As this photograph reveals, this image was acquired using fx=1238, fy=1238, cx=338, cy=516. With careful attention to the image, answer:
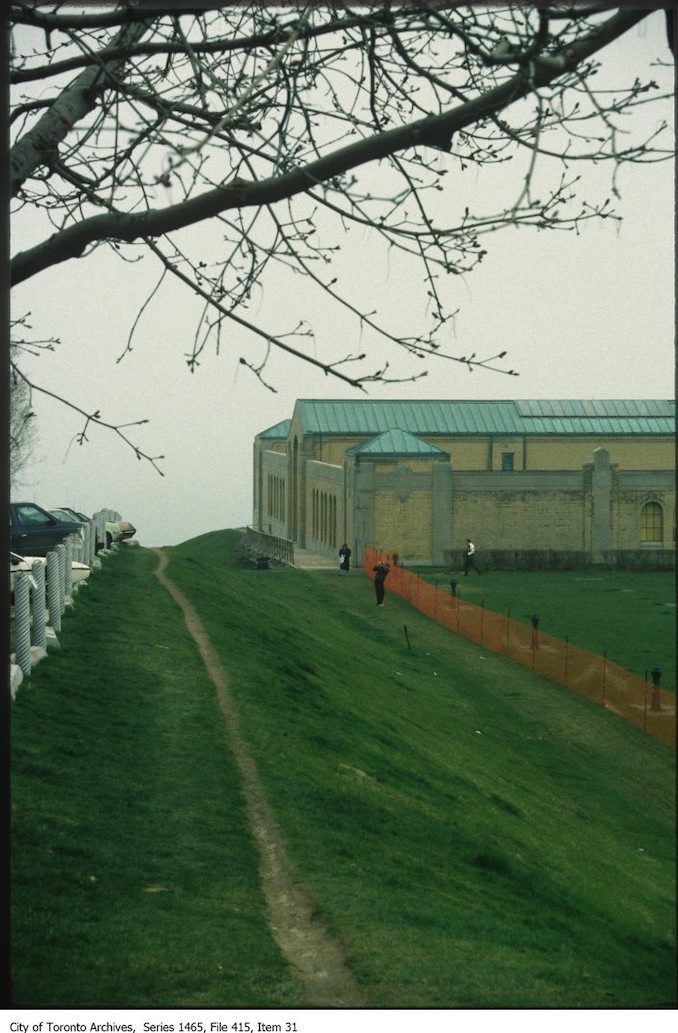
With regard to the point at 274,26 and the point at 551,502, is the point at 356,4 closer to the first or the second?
the point at 274,26

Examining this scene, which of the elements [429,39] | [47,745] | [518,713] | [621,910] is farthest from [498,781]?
[429,39]

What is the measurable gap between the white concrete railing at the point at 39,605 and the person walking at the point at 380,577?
6.86 feet

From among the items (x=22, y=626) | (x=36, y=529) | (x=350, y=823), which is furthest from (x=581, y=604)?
(x=36, y=529)

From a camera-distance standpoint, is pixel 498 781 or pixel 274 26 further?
pixel 498 781

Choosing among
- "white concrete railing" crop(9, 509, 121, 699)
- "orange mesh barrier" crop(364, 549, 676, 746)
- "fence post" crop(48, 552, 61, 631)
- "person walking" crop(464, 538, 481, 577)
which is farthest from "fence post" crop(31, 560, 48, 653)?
"person walking" crop(464, 538, 481, 577)

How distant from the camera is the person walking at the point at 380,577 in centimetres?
784

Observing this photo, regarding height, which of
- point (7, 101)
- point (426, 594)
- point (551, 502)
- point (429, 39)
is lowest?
point (426, 594)

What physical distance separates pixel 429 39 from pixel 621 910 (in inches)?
166

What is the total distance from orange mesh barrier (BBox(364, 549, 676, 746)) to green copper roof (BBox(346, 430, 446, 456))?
2.72ft

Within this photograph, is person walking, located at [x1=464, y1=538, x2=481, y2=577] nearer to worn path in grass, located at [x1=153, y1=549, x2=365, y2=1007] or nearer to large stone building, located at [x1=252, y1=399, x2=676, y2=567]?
large stone building, located at [x1=252, y1=399, x2=676, y2=567]

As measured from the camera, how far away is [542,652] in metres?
8.73

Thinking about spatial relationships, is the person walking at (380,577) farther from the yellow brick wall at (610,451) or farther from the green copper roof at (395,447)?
the yellow brick wall at (610,451)

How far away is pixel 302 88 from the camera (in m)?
5.89

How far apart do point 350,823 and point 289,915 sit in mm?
1091
